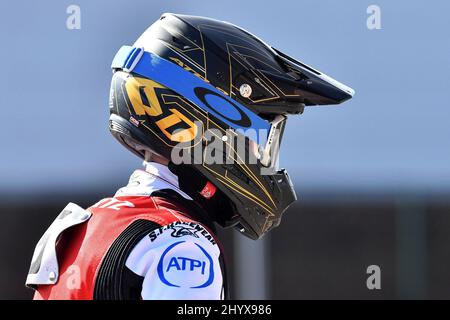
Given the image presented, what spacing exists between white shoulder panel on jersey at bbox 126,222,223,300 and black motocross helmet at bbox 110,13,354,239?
1.55 feet

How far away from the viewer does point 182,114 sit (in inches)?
158

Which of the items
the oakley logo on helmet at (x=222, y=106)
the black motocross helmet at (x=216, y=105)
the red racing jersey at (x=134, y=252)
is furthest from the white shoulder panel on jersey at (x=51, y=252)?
the oakley logo on helmet at (x=222, y=106)

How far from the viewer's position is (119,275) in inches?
136

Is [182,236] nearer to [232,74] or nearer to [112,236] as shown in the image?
[112,236]

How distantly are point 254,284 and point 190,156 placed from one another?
25.0 ft

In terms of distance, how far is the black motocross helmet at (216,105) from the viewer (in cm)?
402

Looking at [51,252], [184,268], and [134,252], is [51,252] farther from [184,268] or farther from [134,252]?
[184,268]

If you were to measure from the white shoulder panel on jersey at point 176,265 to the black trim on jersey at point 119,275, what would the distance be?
0.02m

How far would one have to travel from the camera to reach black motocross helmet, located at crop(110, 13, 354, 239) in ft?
13.2
